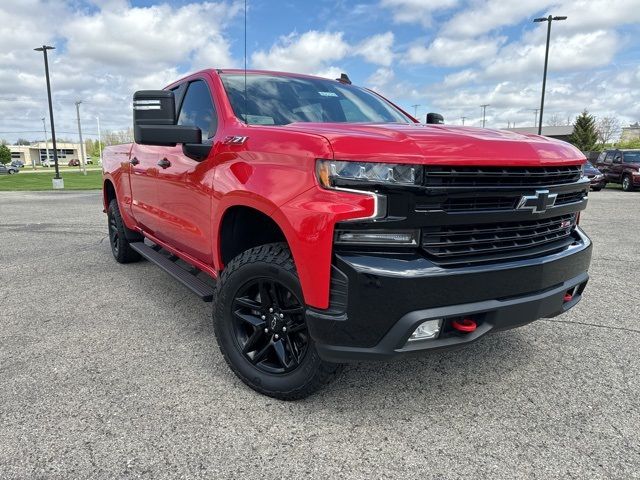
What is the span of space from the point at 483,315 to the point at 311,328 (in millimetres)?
786

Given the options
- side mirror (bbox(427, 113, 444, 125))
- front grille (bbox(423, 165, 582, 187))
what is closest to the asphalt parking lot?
front grille (bbox(423, 165, 582, 187))

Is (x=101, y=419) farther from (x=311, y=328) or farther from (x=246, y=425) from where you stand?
(x=311, y=328)

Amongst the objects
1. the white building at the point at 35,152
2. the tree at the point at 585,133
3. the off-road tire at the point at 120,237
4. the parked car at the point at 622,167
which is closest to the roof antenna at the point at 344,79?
the off-road tire at the point at 120,237

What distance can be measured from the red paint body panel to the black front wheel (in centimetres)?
23

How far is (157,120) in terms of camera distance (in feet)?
9.36

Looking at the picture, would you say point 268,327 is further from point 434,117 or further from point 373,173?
point 434,117

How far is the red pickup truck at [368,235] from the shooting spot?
2.05m

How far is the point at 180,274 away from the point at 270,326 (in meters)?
1.34

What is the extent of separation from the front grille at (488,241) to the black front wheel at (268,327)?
26.3 inches

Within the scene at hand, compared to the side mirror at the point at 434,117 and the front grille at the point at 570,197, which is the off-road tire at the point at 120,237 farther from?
the front grille at the point at 570,197

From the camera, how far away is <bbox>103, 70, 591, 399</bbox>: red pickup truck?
6.72ft

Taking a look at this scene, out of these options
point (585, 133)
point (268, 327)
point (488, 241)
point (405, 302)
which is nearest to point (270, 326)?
point (268, 327)

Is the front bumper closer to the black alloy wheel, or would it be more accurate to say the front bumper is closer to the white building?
the black alloy wheel

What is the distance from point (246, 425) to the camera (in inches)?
93.3
